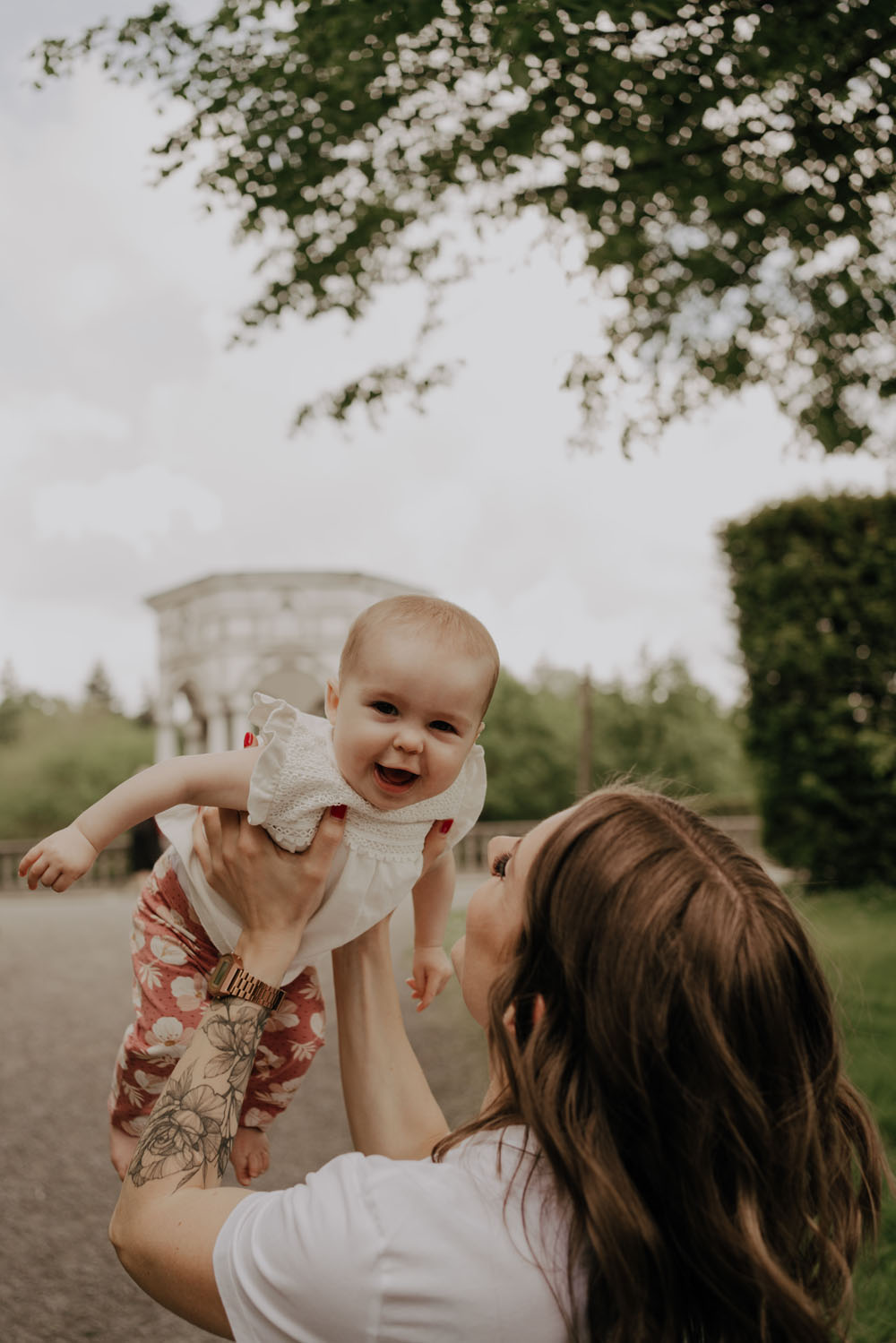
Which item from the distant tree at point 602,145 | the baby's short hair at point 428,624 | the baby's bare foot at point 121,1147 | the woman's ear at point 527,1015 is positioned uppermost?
the distant tree at point 602,145

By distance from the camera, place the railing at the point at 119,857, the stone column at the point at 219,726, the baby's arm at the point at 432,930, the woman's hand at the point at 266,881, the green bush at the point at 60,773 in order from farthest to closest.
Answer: the green bush at the point at 60,773 < the railing at the point at 119,857 < the stone column at the point at 219,726 < the baby's arm at the point at 432,930 < the woman's hand at the point at 266,881

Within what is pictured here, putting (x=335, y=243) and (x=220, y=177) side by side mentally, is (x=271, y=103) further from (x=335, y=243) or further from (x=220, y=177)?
(x=335, y=243)

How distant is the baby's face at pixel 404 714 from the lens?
86.3 inches

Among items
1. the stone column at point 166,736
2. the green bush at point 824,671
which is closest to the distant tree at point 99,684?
the stone column at point 166,736

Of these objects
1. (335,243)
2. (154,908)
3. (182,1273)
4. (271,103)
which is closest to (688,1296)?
(182,1273)

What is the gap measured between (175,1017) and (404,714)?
835mm

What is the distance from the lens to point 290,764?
86.5 inches

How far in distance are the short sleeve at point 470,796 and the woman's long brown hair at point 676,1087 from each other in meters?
0.82

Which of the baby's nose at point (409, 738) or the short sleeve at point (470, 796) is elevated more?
the baby's nose at point (409, 738)

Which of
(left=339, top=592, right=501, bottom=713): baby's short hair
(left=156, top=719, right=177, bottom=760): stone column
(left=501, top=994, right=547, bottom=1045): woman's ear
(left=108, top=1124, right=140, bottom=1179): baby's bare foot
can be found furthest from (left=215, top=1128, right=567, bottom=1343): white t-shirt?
(left=156, top=719, right=177, bottom=760): stone column

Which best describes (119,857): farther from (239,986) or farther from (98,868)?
(239,986)

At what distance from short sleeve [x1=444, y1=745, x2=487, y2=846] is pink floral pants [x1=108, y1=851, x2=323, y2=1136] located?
47cm

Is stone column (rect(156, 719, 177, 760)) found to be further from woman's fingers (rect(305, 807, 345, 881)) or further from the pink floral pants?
woman's fingers (rect(305, 807, 345, 881))

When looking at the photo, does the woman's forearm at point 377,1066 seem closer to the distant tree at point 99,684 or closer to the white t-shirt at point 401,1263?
the white t-shirt at point 401,1263
